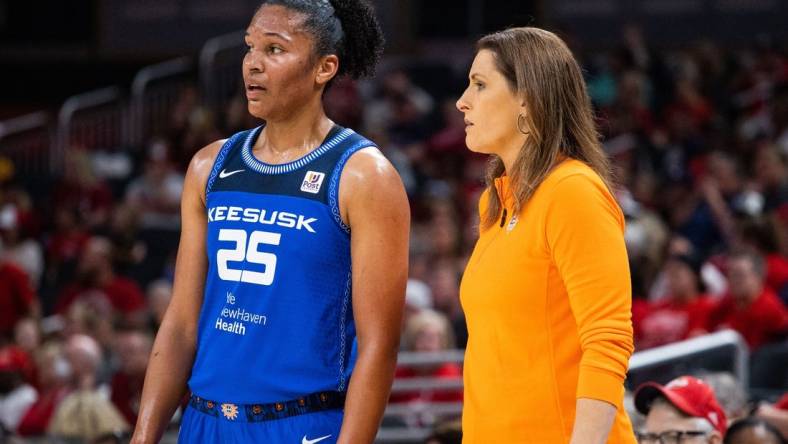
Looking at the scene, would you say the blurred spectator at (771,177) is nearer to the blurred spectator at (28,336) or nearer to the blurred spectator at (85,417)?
the blurred spectator at (85,417)

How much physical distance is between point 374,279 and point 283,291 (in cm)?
23

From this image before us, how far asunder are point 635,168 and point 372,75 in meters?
9.37

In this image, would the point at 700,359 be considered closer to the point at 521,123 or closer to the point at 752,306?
the point at 752,306

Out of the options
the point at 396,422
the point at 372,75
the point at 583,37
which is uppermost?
the point at 372,75

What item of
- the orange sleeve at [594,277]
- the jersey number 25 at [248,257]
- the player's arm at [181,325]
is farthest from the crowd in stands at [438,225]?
the player's arm at [181,325]

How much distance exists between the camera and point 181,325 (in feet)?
11.1

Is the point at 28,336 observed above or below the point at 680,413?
below

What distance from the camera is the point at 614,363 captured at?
2707 millimetres

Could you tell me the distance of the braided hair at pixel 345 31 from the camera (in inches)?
129

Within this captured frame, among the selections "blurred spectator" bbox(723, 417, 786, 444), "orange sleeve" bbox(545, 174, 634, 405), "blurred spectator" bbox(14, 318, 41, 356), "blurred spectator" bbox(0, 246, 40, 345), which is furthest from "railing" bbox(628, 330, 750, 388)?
"blurred spectator" bbox(0, 246, 40, 345)

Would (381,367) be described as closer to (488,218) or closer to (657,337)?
(488,218)

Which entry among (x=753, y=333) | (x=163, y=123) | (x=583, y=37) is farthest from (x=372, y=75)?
(x=583, y=37)

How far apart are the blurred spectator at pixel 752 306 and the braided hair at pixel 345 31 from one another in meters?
4.78

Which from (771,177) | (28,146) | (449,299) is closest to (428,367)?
(449,299)
